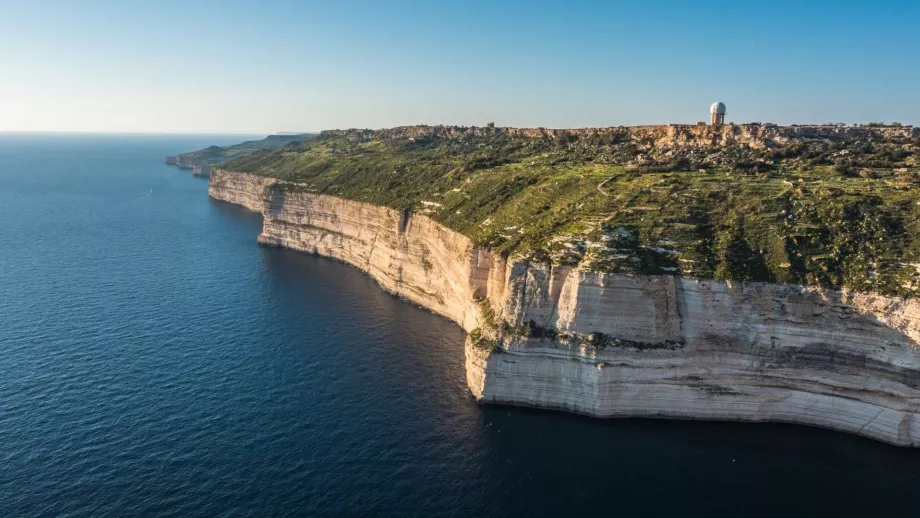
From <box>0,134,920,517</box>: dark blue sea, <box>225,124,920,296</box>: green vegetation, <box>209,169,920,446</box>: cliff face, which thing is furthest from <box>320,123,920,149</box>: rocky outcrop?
<box>0,134,920,517</box>: dark blue sea

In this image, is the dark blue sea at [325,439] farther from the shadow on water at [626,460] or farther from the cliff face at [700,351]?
the cliff face at [700,351]

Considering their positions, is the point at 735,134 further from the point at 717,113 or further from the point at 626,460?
the point at 626,460

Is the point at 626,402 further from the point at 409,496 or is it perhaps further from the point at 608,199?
the point at 608,199

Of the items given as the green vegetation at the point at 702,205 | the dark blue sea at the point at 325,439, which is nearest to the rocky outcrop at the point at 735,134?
the green vegetation at the point at 702,205

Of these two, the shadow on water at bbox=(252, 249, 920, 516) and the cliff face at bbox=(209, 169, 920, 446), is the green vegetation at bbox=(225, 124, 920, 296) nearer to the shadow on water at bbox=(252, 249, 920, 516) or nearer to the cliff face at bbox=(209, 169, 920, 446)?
the cliff face at bbox=(209, 169, 920, 446)

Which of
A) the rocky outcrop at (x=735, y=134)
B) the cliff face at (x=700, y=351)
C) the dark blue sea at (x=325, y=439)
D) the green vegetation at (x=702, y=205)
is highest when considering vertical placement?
the rocky outcrop at (x=735, y=134)

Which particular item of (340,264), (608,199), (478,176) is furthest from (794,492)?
(340,264)
